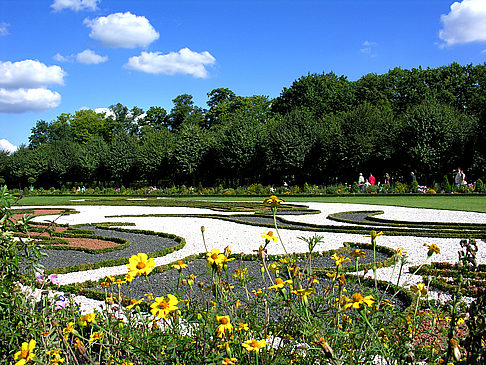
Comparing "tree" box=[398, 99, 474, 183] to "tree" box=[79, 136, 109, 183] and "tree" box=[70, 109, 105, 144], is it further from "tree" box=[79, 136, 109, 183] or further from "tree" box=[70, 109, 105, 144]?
"tree" box=[70, 109, 105, 144]

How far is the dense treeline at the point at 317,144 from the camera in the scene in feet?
79.9

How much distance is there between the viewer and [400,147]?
24.8m

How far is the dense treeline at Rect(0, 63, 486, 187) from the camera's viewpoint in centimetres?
2434

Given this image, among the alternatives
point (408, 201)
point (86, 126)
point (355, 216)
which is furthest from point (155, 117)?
point (355, 216)

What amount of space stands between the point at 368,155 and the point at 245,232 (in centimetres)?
1808

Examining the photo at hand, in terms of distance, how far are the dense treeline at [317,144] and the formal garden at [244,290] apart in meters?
12.1

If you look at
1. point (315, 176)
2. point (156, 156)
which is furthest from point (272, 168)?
point (156, 156)

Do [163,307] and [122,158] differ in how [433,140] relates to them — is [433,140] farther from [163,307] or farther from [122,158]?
Answer: [163,307]

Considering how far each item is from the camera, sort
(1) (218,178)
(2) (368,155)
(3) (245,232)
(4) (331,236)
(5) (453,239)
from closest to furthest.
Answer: (5) (453,239), (4) (331,236), (3) (245,232), (2) (368,155), (1) (218,178)

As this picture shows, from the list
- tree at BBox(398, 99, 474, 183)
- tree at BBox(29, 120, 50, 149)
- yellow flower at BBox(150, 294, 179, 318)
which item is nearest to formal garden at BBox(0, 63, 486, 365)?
yellow flower at BBox(150, 294, 179, 318)

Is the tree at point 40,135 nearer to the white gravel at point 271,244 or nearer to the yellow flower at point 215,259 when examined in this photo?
the white gravel at point 271,244

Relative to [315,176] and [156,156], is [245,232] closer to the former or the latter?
[315,176]

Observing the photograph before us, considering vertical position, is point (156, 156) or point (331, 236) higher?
point (156, 156)

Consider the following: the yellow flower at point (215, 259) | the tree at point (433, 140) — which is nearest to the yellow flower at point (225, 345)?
the yellow flower at point (215, 259)
